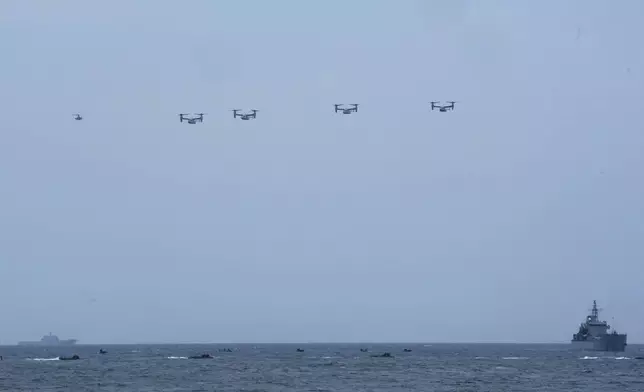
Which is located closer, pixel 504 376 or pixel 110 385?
pixel 110 385

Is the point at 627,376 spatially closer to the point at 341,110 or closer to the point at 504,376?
the point at 504,376

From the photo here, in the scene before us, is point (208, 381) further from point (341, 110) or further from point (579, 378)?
point (579, 378)

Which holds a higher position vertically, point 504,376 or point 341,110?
point 341,110

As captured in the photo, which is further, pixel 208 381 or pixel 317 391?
pixel 208 381

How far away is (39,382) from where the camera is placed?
4911 inches

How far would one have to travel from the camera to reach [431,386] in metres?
110

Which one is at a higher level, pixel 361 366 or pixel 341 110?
pixel 341 110

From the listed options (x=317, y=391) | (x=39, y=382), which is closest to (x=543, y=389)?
(x=317, y=391)

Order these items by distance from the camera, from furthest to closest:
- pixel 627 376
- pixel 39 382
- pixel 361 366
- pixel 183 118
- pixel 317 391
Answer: pixel 361 366, pixel 627 376, pixel 39 382, pixel 183 118, pixel 317 391

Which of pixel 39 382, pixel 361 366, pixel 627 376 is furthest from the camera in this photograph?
pixel 361 366

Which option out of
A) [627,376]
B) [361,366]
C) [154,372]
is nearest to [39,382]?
[154,372]

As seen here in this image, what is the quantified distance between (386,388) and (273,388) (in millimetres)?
10781

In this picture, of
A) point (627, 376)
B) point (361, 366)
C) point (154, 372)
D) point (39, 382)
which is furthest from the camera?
point (361, 366)

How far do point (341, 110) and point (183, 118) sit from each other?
16.1 metres
